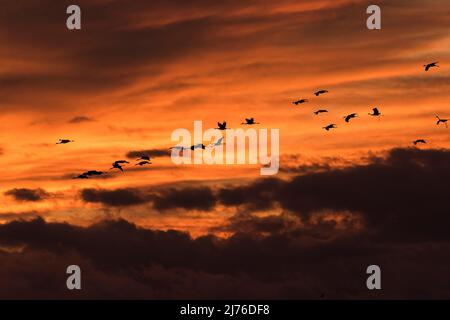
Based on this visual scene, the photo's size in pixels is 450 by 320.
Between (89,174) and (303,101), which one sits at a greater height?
(303,101)

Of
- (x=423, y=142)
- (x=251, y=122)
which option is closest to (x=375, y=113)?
(x=423, y=142)

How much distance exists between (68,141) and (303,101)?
4338 centimetres

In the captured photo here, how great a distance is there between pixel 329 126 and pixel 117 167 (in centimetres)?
4009

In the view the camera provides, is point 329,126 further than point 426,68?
Yes

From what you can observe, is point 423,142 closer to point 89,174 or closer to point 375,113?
point 375,113

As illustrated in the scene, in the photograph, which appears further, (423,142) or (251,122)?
(423,142)

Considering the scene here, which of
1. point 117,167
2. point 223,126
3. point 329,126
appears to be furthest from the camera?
point 329,126

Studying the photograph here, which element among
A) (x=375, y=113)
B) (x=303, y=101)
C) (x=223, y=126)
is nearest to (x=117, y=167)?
(x=223, y=126)

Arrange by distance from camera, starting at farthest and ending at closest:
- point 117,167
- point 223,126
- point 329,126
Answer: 1. point 329,126
2. point 117,167
3. point 223,126

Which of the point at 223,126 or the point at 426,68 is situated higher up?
the point at 426,68

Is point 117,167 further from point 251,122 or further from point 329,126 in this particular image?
point 329,126

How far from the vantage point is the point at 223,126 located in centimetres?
15438

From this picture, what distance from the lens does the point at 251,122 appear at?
508 feet

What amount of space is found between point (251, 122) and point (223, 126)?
15.1 feet
